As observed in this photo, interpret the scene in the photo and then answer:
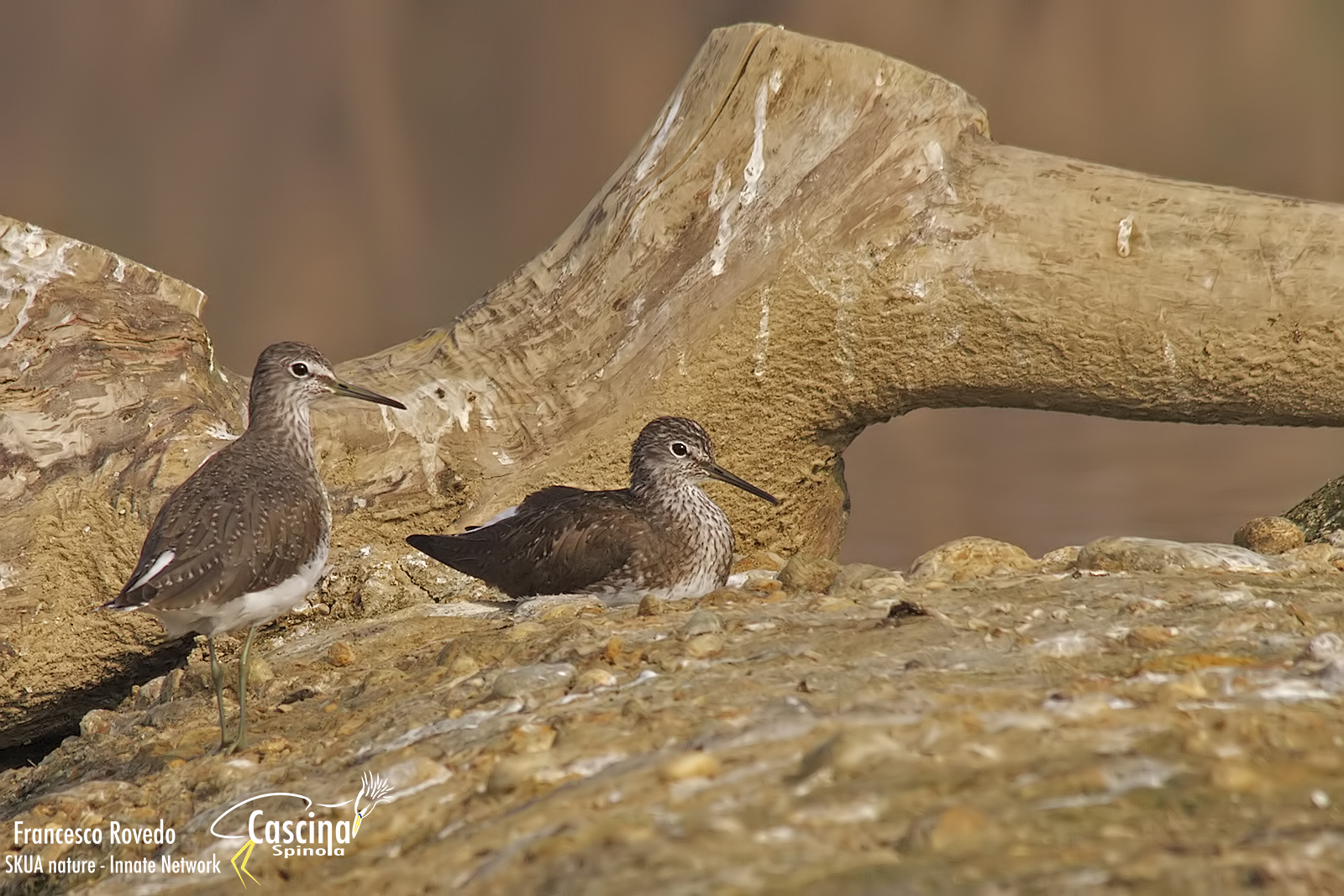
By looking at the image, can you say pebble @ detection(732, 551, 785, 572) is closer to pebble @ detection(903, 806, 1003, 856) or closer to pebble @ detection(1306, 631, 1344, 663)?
pebble @ detection(1306, 631, 1344, 663)

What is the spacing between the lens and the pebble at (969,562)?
18.7 ft

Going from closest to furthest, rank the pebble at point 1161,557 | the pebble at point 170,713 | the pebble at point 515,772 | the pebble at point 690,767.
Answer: the pebble at point 690,767 → the pebble at point 515,772 → the pebble at point 170,713 → the pebble at point 1161,557

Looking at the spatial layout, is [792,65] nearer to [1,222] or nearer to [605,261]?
[605,261]

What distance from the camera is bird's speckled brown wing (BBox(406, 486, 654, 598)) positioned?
247 inches

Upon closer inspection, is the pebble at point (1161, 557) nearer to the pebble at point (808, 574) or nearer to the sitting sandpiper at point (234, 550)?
the pebble at point (808, 574)

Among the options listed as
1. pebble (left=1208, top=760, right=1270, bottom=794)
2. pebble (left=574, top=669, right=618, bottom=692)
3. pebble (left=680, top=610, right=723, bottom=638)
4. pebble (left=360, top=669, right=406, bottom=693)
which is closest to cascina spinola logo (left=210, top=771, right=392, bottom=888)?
pebble (left=574, top=669, right=618, bottom=692)

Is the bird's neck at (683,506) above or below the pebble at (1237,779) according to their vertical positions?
above

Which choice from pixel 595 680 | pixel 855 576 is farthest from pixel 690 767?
pixel 855 576

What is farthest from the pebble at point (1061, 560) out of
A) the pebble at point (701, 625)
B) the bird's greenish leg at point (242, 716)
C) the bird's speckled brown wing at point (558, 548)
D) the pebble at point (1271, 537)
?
the bird's greenish leg at point (242, 716)

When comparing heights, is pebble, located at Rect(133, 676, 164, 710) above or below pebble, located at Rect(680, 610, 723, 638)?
below

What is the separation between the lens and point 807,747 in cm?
331

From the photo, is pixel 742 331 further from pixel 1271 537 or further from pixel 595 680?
pixel 595 680

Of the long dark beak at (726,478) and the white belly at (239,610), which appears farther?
the long dark beak at (726,478)

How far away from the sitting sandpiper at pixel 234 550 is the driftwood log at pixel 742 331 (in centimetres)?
147
